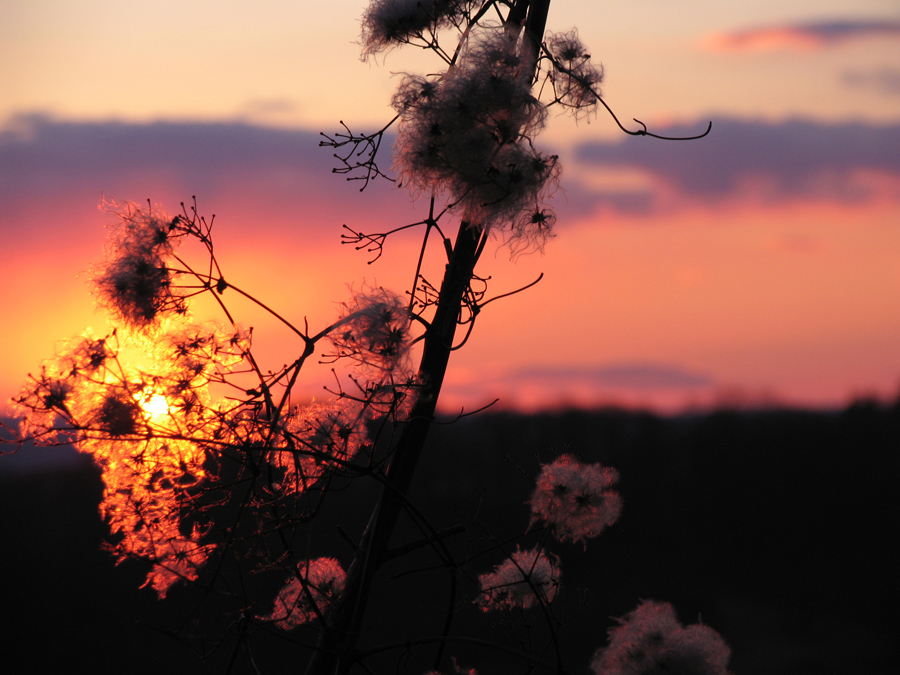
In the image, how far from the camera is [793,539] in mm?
12281

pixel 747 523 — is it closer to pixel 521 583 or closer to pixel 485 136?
pixel 521 583

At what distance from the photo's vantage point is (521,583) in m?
1.92

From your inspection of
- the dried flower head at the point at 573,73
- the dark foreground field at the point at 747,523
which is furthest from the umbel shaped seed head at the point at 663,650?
the dark foreground field at the point at 747,523

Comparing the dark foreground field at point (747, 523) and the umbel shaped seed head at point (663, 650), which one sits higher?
the dark foreground field at point (747, 523)

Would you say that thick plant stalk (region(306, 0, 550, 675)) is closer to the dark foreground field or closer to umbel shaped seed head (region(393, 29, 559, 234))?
umbel shaped seed head (region(393, 29, 559, 234))

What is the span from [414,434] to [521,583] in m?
0.66

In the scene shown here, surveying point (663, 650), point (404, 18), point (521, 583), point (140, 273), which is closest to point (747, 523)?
point (521, 583)

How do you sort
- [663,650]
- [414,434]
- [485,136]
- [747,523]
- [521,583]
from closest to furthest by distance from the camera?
1. [663,650]
2. [485,136]
3. [414,434]
4. [521,583]
5. [747,523]

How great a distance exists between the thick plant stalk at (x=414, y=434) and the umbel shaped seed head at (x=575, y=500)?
0.33 meters

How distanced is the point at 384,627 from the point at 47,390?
856cm

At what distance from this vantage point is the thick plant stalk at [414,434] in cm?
150

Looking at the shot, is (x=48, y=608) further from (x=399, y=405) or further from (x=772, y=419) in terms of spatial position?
(x=772, y=419)

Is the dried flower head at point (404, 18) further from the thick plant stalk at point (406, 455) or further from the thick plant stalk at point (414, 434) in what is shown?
the thick plant stalk at point (406, 455)

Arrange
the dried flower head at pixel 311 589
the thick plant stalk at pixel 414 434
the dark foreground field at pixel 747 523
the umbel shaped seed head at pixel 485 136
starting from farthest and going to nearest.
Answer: the dark foreground field at pixel 747 523 → the dried flower head at pixel 311 589 → the thick plant stalk at pixel 414 434 → the umbel shaped seed head at pixel 485 136
